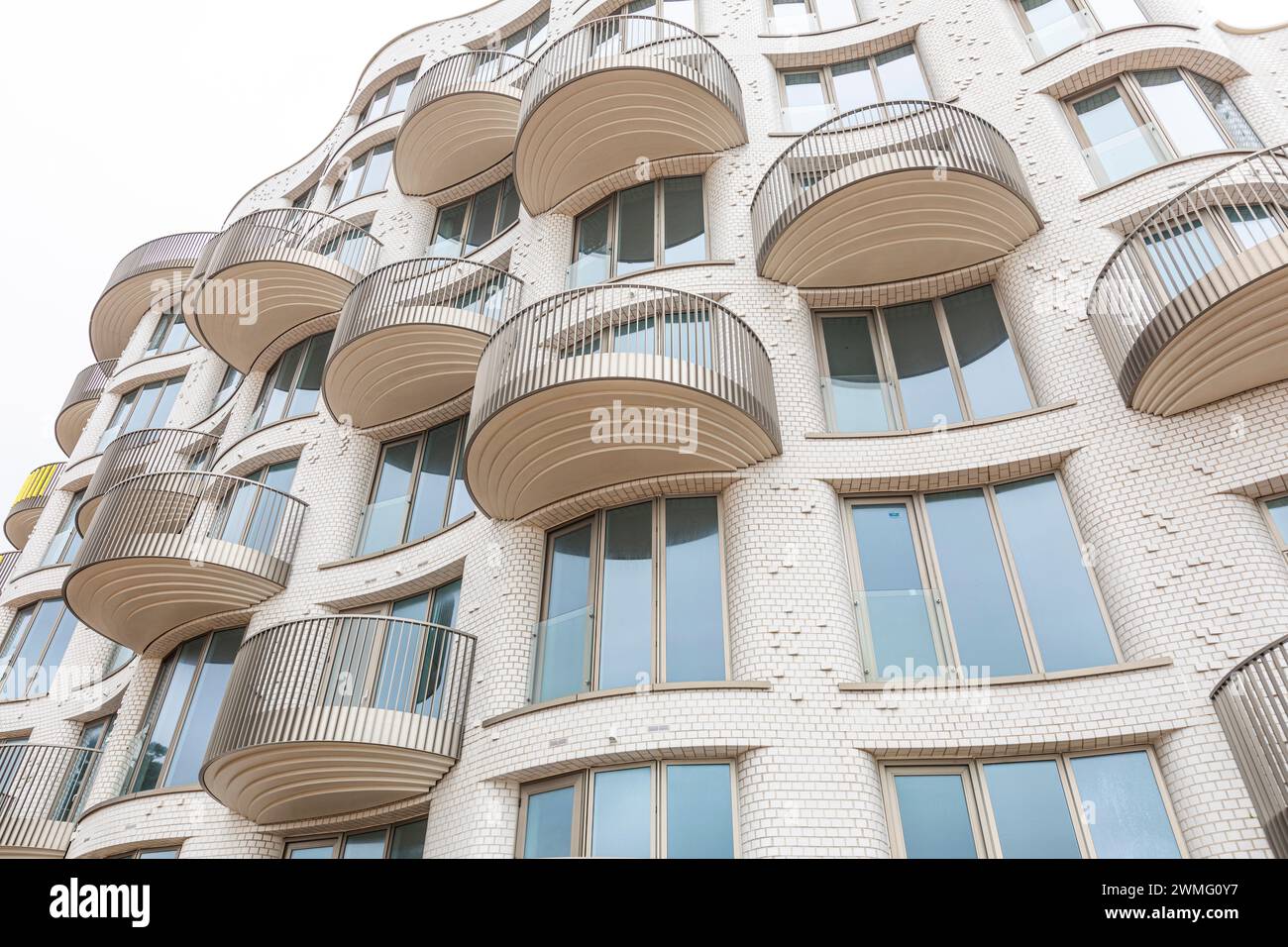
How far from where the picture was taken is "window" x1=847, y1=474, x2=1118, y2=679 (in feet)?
29.1

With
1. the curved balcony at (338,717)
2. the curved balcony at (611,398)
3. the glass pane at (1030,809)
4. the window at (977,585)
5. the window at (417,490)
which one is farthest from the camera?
the window at (417,490)

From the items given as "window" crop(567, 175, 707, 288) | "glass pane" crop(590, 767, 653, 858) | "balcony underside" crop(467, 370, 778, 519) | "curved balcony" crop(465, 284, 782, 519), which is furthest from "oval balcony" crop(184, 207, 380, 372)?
"glass pane" crop(590, 767, 653, 858)

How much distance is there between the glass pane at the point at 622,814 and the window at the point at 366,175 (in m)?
16.2

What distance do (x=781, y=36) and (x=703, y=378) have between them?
30.7 ft

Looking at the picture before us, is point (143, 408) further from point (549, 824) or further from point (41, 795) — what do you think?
point (549, 824)

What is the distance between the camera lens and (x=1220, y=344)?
8617 millimetres

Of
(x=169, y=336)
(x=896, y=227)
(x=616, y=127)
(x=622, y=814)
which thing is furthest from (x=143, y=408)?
(x=896, y=227)

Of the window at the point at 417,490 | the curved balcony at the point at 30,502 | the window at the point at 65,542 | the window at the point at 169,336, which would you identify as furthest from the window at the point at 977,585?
the curved balcony at the point at 30,502

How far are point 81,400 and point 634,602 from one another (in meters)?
24.0

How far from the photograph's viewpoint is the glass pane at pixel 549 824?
891 centimetres

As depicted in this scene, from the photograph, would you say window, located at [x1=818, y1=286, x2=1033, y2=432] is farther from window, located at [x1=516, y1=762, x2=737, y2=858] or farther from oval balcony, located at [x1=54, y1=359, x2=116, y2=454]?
oval balcony, located at [x1=54, y1=359, x2=116, y2=454]

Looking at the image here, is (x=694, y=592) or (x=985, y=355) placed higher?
(x=985, y=355)

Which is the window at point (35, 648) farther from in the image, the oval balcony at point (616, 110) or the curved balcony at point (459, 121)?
the oval balcony at point (616, 110)

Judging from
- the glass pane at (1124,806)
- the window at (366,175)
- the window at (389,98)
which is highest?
the window at (389,98)
